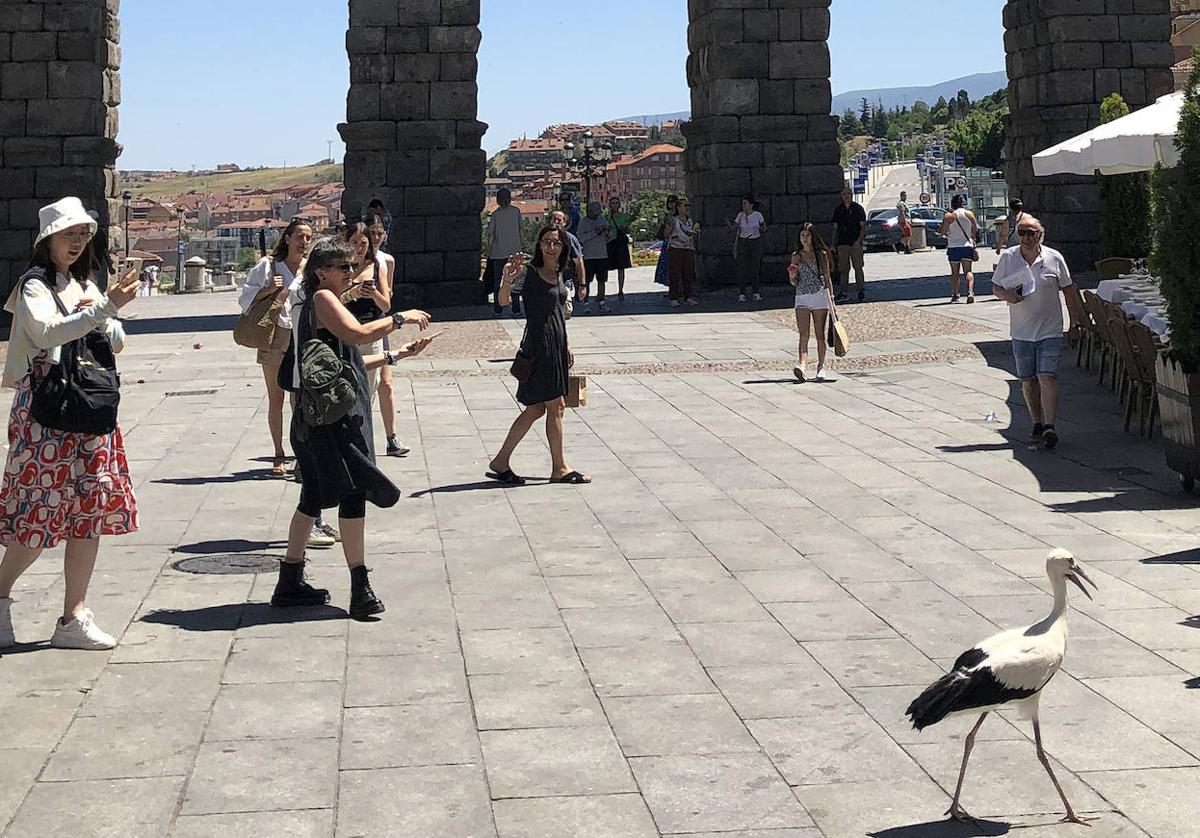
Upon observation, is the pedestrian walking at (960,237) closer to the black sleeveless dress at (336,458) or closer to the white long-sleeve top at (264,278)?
the white long-sleeve top at (264,278)

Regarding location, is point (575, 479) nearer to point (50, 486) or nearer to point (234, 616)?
point (234, 616)

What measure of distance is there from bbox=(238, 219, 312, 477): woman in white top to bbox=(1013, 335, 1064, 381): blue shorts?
511 centimetres

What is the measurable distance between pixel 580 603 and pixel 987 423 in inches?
Answer: 257

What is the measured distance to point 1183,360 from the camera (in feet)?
34.9

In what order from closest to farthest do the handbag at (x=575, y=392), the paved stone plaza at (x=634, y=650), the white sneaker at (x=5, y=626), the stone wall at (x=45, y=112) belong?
the paved stone plaza at (x=634, y=650) < the white sneaker at (x=5, y=626) < the handbag at (x=575, y=392) < the stone wall at (x=45, y=112)

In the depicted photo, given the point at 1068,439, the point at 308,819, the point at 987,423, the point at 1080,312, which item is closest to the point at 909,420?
the point at 987,423

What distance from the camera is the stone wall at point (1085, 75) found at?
26.3 meters

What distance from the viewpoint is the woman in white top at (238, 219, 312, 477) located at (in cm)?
1082

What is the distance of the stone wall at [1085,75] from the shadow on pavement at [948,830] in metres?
22.2

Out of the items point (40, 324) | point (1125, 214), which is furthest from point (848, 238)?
point (40, 324)

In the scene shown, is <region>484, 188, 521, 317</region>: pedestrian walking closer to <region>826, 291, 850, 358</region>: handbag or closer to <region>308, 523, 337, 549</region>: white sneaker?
<region>826, 291, 850, 358</region>: handbag

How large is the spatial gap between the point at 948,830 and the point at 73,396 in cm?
390

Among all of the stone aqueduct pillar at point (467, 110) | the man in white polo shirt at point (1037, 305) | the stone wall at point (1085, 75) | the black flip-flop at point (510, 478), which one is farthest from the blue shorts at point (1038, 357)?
the stone wall at point (1085, 75)

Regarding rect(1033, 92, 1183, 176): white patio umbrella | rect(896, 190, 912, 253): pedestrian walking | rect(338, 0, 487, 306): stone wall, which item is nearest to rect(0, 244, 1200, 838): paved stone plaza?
rect(1033, 92, 1183, 176): white patio umbrella
